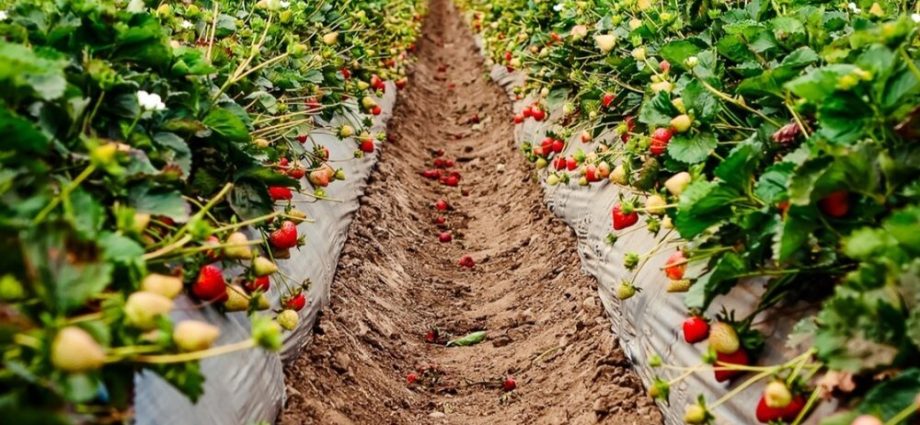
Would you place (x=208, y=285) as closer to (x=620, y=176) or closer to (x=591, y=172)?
(x=620, y=176)

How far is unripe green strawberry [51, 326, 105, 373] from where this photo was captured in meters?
1.44

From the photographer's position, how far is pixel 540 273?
4820mm

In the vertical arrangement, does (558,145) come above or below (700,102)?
below

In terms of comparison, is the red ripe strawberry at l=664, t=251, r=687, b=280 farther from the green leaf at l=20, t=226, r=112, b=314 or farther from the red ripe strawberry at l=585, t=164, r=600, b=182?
the green leaf at l=20, t=226, r=112, b=314

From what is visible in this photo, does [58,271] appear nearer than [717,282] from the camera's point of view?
Yes

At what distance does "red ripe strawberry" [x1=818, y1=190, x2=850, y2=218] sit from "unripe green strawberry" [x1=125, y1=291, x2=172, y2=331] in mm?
1622

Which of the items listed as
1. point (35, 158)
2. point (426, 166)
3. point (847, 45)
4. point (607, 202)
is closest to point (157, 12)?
point (35, 158)

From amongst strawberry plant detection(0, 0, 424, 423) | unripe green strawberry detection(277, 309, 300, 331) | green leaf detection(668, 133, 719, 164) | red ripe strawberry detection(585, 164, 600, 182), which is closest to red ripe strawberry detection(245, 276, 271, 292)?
strawberry plant detection(0, 0, 424, 423)

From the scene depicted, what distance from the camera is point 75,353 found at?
1438 millimetres

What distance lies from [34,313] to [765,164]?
6.93ft

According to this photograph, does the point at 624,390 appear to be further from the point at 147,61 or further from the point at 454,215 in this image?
the point at 454,215

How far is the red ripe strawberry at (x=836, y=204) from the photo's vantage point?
2.17 meters

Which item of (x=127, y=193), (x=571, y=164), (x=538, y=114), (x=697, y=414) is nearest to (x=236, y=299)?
(x=127, y=193)

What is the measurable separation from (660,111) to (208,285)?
5.78 ft
